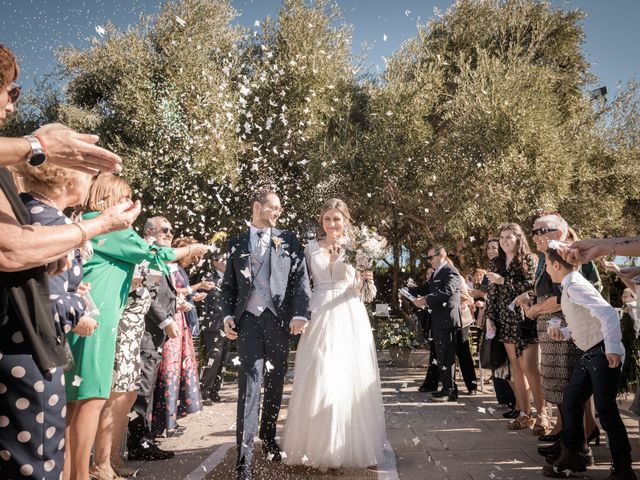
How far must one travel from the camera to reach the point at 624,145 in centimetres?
1647

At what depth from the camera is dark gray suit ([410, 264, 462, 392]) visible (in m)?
8.02

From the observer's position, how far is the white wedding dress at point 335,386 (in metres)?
4.31

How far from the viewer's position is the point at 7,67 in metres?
1.98

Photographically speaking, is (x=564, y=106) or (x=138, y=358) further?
(x=564, y=106)

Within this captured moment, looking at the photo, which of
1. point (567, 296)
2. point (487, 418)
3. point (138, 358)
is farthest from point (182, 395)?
point (567, 296)

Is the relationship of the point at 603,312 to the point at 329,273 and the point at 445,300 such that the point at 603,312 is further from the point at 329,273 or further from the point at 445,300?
the point at 445,300

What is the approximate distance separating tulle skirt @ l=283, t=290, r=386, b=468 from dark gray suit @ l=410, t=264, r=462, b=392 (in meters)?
3.46

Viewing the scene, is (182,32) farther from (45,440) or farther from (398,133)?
(45,440)

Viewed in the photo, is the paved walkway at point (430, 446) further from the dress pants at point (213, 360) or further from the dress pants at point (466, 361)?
the dress pants at point (466, 361)

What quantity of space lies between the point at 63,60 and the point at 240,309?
15.9 meters

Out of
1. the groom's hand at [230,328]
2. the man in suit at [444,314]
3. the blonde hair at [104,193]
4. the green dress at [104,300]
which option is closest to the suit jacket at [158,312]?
the groom's hand at [230,328]

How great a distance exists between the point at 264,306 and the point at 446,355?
4.34 m

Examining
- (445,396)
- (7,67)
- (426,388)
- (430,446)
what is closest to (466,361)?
(426,388)

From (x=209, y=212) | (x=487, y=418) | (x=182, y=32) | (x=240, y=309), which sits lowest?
(x=487, y=418)
